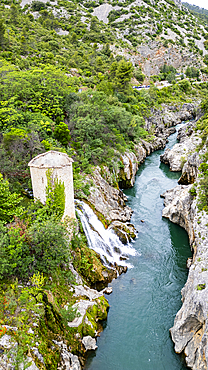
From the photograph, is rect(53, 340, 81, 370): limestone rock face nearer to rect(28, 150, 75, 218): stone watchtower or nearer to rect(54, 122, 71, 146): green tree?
rect(28, 150, 75, 218): stone watchtower

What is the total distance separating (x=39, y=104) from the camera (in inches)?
1016

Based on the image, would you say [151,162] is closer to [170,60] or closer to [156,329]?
[156,329]

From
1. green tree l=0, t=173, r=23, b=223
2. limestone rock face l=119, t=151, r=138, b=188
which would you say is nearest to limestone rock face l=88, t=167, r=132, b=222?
limestone rock face l=119, t=151, r=138, b=188

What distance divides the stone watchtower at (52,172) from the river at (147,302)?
7.08 metres

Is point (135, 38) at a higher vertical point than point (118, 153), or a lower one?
higher

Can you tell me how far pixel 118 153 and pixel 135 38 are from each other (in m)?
72.6

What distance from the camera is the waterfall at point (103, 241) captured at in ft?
62.4

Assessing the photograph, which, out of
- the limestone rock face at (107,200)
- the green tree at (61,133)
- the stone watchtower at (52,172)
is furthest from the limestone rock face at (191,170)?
the stone watchtower at (52,172)

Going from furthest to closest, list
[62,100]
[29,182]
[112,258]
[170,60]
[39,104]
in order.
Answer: [170,60]
[62,100]
[39,104]
[112,258]
[29,182]

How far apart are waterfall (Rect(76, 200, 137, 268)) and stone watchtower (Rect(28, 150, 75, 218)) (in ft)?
10.9

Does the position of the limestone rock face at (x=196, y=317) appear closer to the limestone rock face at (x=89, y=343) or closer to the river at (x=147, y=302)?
the river at (x=147, y=302)

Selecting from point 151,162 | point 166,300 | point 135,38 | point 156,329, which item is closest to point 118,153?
point 151,162

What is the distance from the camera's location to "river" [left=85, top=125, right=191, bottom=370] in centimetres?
1331

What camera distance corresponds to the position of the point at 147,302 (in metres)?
16.7
